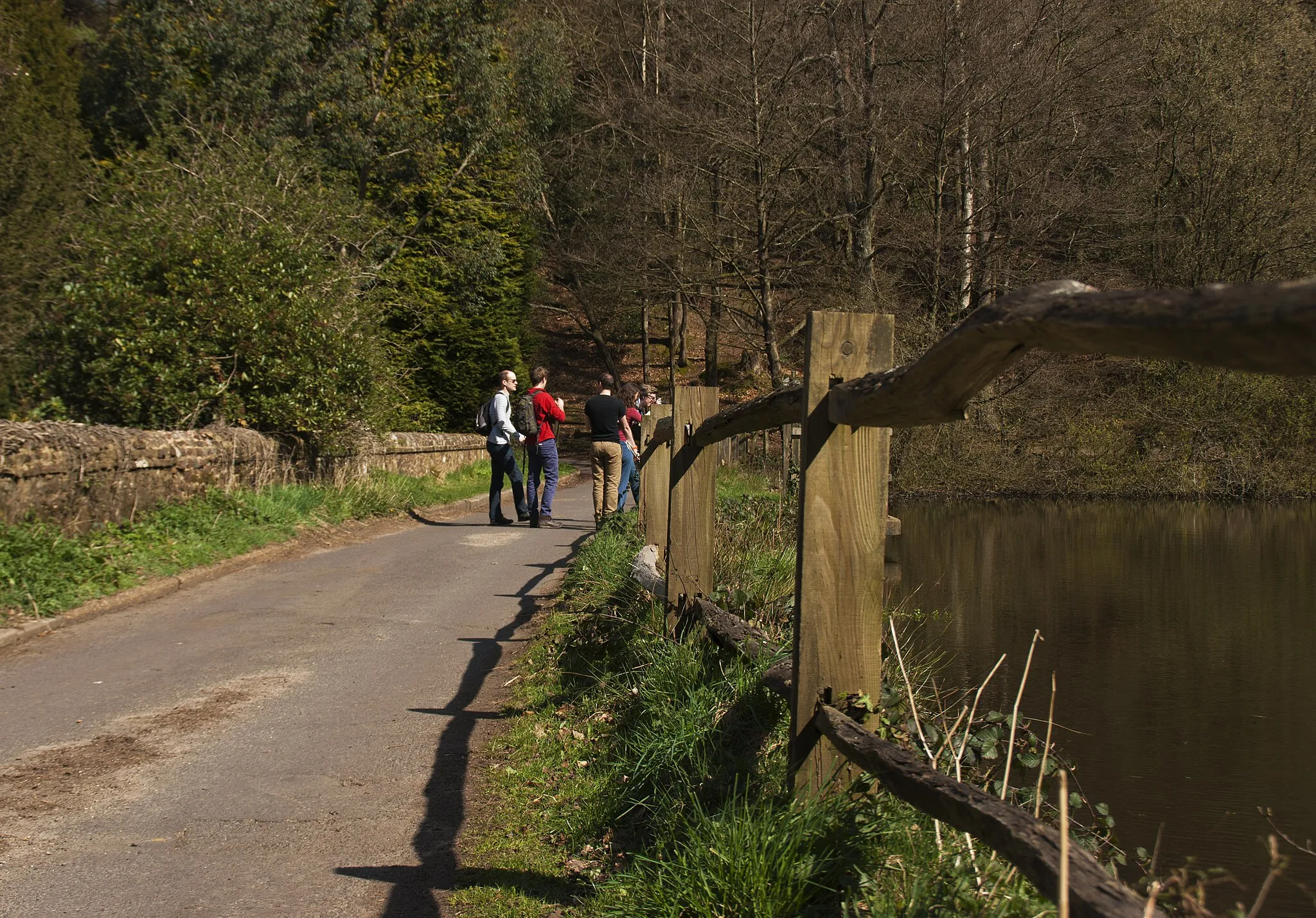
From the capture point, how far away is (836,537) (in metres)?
3.68

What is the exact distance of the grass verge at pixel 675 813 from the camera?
3262 millimetres

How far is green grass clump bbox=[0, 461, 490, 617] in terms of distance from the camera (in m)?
9.29

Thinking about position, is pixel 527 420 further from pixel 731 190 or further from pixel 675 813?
pixel 675 813

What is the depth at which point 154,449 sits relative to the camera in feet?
39.9

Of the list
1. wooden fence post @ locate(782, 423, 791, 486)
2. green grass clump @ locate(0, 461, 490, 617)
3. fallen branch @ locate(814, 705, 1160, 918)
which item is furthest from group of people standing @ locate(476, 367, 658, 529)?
fallen branch @ locate(814, 705, 1160, 918)

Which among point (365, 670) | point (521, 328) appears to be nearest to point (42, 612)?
point (365, 670)

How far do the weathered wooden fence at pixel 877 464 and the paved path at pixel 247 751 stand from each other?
1505mm

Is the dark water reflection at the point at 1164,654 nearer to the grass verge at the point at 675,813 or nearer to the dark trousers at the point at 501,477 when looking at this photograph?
the grass verge at the point at 675,813

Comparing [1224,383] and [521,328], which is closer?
[1224,383]

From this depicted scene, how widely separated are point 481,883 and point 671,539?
8.92 ft

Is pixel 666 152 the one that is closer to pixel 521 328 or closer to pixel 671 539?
pixel 521 328

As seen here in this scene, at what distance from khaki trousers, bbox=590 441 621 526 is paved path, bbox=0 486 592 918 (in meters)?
4.20

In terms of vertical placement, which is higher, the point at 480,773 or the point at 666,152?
the point at 666,152

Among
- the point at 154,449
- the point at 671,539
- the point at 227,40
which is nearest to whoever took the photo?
the point at 671,539
